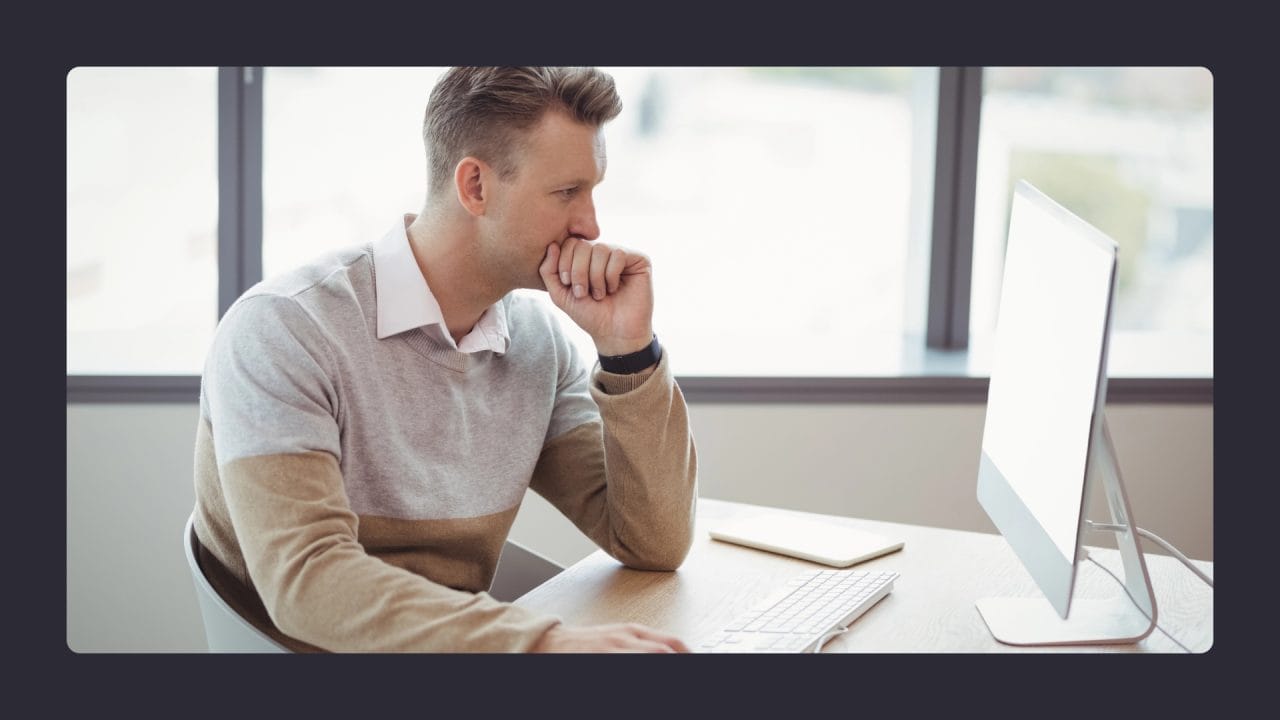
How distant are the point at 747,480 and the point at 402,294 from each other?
4.65 feet

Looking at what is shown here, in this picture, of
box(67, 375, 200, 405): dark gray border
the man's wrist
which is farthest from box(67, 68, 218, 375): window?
the man's wrist

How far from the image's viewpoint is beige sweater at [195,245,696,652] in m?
1.22

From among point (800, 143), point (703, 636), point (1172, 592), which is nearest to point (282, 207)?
point (800, 143)

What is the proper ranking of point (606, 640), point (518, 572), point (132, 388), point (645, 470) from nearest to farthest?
point (606, 640) → point (645, 470) → point (518, 572) → point (132, 388)

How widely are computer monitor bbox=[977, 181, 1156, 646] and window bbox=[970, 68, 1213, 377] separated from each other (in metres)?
1.49

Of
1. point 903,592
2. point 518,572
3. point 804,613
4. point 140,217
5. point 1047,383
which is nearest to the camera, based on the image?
point 1047,383

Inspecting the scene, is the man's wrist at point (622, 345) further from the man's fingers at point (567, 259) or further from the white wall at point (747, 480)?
the white wall at point (747, 480)

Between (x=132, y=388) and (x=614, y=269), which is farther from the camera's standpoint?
(x=132, y=388)

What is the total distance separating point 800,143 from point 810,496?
2.72 ft

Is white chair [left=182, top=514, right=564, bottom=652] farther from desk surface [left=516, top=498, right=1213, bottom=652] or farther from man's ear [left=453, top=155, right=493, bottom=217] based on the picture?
man's ear [left=453, top=155, right=493, bottom=217]

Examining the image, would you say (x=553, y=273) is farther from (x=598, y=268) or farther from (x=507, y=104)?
(x=507, y=104)

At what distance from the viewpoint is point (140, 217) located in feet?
8.94

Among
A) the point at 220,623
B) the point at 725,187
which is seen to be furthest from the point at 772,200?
the point at 220,623

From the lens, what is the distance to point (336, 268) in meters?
1.51
